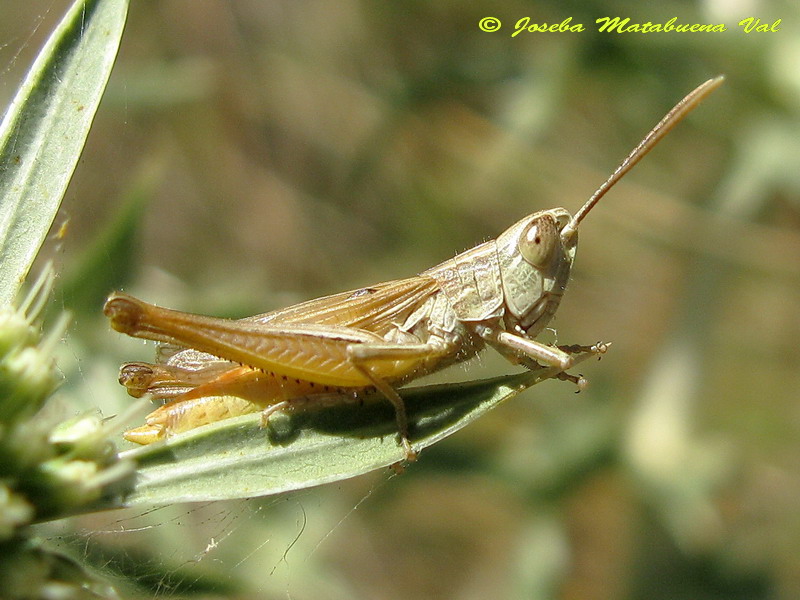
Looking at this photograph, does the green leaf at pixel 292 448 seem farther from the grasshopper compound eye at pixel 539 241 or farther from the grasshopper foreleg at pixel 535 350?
the grasshopper compound eye at pixel 539 241

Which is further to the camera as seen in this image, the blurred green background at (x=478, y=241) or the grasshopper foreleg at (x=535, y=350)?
the blurred green background at (x=478, y=241)

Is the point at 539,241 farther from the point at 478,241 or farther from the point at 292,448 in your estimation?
the point at 478,241

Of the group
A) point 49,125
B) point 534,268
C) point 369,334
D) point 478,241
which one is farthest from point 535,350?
point 478,241

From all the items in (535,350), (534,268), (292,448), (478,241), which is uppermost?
(478,241)

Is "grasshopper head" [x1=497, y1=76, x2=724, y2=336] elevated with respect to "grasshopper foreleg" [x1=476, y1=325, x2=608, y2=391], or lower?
elevated

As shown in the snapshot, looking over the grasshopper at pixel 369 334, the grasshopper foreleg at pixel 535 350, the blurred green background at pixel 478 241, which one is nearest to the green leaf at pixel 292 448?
the grasshopper at pixel 369 334

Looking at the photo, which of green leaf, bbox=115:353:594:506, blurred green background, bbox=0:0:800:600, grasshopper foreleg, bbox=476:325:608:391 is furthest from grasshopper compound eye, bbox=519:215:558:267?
blurred green background, bbox=0:0:800:600

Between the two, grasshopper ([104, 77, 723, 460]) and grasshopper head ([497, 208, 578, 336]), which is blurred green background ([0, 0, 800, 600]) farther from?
grasshopper head ([497, 208, 578, 336])
